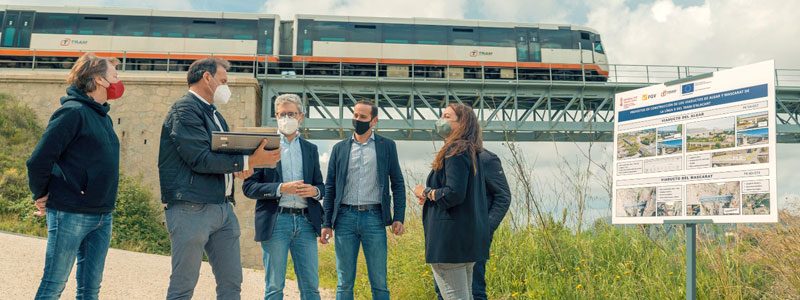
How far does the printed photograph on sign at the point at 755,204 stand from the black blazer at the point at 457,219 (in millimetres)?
1409

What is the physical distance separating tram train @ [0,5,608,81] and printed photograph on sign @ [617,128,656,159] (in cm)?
1455

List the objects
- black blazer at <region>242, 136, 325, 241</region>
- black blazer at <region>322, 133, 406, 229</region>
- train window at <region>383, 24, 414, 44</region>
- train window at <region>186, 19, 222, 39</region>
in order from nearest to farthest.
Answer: black blazer at <region>242, 136, 325, 241</region>
black blazer at <region>322, 133, 406, 229</region>
train window at <region>186, 19, 222, 39</region>
train window at <region>383, 24, 414, 44</region>

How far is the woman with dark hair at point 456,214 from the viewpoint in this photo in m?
3.00

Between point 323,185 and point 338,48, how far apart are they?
48.8 feet

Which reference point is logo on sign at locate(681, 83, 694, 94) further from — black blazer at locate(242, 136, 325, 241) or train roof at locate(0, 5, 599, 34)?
train roof at locate(0, 5, 599, 34)

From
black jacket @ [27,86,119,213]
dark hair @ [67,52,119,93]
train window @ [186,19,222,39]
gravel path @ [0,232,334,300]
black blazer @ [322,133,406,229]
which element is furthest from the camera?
train window @ [186,19,222,39]

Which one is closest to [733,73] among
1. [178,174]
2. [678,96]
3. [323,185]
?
[678,96]

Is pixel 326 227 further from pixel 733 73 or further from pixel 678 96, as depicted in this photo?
pixel 733 73

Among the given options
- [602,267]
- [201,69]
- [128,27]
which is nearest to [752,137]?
[602,267]

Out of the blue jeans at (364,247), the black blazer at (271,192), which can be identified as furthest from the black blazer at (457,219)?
the black blazer at (271,192)

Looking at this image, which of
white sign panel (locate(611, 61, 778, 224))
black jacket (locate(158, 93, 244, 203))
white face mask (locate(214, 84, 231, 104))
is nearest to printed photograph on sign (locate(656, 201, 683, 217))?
white sign panel (locate(611, 61, 778, 224))

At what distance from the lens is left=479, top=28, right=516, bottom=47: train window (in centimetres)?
1898

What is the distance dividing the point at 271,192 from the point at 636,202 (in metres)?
2.35

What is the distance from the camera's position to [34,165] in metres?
2.86
